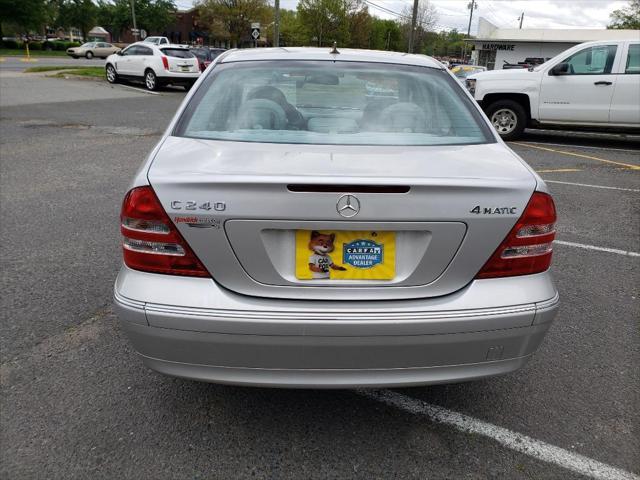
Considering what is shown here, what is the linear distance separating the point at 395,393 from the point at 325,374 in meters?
0.80

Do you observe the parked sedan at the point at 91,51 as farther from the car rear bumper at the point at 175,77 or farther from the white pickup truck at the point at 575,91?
the white pickup truck at the point at 575,91

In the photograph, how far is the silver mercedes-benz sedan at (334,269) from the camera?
1.97 meters

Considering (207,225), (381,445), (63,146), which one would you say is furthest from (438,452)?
(63,146)

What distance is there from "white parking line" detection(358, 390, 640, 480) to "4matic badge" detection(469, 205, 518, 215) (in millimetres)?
1063

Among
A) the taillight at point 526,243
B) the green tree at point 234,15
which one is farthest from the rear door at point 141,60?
the green tree at point 234,15

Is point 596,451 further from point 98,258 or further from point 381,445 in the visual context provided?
point 98,258

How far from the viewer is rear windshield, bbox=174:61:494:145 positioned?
268 cm

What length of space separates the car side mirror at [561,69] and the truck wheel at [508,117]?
89 cm

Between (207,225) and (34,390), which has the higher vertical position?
(207,225)

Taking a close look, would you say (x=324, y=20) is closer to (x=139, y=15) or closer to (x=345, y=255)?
(x=139, y=15)

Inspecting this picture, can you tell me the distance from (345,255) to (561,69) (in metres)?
9.92

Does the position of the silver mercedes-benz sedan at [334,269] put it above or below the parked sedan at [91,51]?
below

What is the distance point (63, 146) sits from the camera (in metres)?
9.02

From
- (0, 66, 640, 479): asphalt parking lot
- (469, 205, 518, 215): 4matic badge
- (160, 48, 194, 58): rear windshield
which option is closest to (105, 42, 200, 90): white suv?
(160, 48, 194, 58): rear windshield
